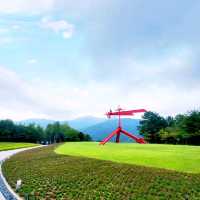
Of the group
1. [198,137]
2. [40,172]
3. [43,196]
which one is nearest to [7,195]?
[43,196]

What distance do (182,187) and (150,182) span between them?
1079 millimetres

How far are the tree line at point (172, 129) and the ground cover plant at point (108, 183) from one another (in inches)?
1313

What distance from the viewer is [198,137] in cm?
4284

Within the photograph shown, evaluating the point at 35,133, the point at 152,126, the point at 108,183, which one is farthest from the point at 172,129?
the point at 108,183

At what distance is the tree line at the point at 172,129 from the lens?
42781mm

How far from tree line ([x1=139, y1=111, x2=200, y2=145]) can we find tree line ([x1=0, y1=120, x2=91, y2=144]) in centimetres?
2619

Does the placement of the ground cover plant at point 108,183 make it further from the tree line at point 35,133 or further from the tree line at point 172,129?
the tree line at point 35,133

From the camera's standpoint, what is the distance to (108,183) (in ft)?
30.9

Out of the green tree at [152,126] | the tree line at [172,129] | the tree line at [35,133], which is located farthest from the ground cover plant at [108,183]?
the tree line at [35,133]

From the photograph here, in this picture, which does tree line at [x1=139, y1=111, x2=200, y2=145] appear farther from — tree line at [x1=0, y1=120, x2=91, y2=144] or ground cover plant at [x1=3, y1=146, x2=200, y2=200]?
ground cover plant at [x1=3, y1=146, x2=200, y2=200]

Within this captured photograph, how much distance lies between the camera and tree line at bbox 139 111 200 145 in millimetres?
42781

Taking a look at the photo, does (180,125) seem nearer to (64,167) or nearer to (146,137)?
(146,137)

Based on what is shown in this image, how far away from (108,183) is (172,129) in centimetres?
3894

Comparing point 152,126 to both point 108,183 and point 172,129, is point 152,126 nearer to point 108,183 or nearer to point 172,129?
point 172,129
